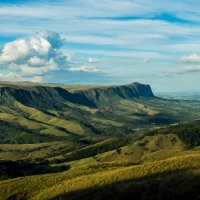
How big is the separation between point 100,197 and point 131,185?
22.9 ft

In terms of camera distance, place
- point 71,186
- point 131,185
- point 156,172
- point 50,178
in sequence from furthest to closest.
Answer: point 50,178 → point 71,186 → point 156,172 → point 131,185

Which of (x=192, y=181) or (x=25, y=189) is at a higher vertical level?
(x=192, y=181)

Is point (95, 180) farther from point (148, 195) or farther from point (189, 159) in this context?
point (148, 195)

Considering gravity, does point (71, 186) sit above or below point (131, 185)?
below

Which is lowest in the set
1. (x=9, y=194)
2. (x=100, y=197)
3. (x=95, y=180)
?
(x=9, y=194)

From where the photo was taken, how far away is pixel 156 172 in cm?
13212

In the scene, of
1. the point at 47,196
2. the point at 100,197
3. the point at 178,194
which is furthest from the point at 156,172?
the point at 178,194

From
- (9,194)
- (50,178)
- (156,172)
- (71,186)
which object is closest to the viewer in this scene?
(156,172)

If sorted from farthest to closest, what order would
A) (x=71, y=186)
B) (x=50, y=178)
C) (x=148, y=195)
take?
(x=50, y=178) → (x=71, y=186) → (x=148, y=195)

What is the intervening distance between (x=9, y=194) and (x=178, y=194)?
116 m

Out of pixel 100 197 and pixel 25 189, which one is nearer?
pixel 100 197

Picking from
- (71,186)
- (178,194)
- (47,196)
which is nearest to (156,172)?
(71,186)

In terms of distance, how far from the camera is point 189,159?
142 meters

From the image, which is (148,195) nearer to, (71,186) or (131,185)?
(131,185)
